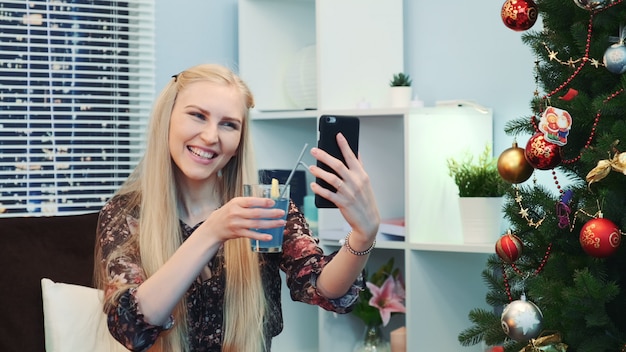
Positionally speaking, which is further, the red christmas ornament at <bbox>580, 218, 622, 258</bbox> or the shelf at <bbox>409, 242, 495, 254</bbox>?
the shelf at <bbox>409, 242, 495, 254</bbox>

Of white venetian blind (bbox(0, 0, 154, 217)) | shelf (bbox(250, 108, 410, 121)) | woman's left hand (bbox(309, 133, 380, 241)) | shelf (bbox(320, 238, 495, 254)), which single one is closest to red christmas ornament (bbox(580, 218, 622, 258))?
woman's left hand (bbox(309, 133, 380, 241))

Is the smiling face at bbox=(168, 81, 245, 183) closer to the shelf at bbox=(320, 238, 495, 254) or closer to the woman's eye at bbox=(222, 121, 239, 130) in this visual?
the woman's eye at bbox=(222, 121, 239, 130)

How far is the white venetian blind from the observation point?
10.5ft

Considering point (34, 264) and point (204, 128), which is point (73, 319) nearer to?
point (34, 264)

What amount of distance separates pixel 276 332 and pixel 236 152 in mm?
434

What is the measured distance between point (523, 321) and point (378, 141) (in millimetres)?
1461

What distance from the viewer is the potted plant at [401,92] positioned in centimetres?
300

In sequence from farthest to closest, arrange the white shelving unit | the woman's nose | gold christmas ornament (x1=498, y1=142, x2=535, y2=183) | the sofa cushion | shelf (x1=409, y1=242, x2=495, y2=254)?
1. the white shelving unit
2. shelf (x1=409, y1=242, x2=495, y2=254)
3. the sofa cushion
4. the woman's nose
5. gold christmas ornament (x1=498, y1=142, x2=535, y2=183)

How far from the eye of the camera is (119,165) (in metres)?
3.41

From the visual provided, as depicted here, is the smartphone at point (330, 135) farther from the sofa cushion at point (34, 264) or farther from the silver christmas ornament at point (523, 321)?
the sofa cushion at point (34, 264)

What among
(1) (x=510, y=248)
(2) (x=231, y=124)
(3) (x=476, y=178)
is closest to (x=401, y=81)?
(3) (x=476, y=178)

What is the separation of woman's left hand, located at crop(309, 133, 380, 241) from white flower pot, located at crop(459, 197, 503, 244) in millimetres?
1073

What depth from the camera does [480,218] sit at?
2.77m

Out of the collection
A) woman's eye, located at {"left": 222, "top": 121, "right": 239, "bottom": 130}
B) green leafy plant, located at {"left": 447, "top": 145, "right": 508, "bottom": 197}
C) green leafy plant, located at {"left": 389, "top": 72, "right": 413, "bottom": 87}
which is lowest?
green leafy plant, located at {"left": 447, "top": 145, "right": 508, "bottom": 197}
